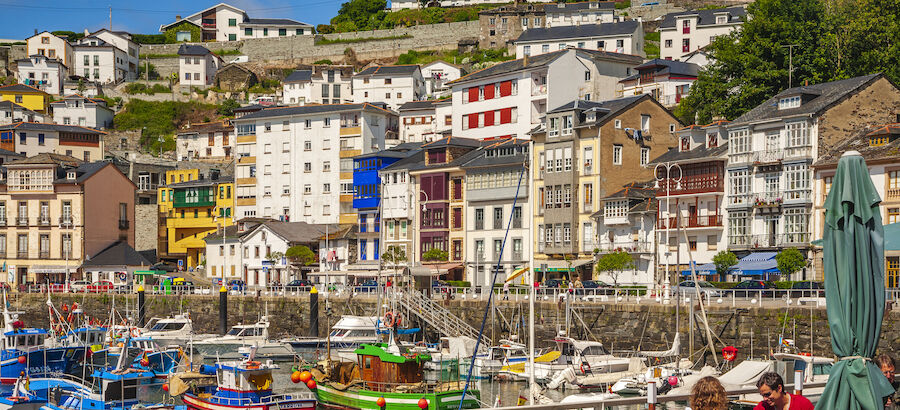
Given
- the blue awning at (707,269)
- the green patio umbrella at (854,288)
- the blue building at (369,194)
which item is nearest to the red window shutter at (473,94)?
the blue building at (369,194)

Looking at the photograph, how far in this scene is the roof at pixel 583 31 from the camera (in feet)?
364

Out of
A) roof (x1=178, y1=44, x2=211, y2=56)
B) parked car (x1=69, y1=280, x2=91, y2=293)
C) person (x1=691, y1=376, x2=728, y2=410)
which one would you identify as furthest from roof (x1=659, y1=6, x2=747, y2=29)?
person (x1=691, y1=376, x2=728, y2=410)

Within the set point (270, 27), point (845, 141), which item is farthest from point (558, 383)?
point (270, 27)

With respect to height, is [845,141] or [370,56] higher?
[370,56]

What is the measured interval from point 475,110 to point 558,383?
51.1 m

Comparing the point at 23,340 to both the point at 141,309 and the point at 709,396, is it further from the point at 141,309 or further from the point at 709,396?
the point at 709,396

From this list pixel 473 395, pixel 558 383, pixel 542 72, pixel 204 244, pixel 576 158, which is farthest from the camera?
pixel 204 244

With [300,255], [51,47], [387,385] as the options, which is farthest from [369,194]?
[51,47]

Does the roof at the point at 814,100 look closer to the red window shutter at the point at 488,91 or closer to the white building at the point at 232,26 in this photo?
the red window shutter at the point at 488,91

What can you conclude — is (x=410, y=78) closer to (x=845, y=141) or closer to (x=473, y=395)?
(x=845, y=141)

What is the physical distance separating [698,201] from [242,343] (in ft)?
85.6

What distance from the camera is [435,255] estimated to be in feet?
239

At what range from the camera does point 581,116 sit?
230 ft

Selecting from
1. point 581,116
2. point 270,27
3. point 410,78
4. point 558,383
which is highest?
point 270,27
